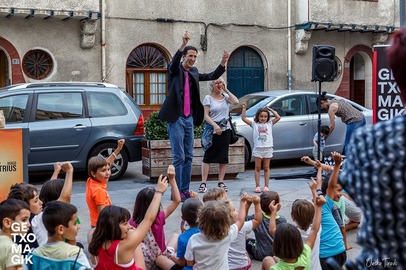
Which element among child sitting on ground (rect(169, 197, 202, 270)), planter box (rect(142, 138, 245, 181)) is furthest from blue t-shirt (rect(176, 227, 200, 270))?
planter box (rect(142, 138, 245, 181))

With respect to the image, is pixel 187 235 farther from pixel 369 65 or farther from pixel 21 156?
pixel 369 65

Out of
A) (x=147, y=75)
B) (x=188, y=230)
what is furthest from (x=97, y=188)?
(x=147, y=75)

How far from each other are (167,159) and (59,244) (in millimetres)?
7371

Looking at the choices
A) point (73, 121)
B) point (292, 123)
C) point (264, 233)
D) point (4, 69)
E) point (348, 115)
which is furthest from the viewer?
point (4, 69)

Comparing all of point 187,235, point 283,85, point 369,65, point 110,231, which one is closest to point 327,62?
point 187,235

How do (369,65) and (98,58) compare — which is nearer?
(98,58)

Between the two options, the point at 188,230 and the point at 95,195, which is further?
the point at 95,195

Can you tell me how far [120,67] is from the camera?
1984 cm

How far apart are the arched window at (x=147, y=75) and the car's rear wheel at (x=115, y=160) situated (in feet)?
26.8

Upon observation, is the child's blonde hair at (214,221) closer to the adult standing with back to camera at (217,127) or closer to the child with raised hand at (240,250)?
the child with raised hand at (240,250)

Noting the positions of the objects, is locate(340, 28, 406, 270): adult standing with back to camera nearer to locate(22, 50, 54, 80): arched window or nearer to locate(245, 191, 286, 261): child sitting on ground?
locate(245, 191, 286, 261): child sitting on ground

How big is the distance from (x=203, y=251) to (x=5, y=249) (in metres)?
1.54

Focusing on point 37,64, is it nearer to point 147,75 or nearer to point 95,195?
point 147,75

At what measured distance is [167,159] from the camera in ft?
38.6
